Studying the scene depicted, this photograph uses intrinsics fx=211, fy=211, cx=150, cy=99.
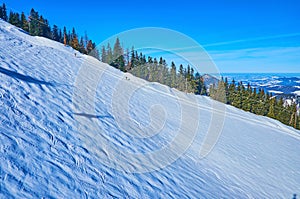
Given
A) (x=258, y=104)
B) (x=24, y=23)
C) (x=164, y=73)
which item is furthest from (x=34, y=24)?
(x=258, y=104)

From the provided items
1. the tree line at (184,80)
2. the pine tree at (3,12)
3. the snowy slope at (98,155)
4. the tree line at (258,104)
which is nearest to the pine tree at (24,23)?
the tree line at (184,80)

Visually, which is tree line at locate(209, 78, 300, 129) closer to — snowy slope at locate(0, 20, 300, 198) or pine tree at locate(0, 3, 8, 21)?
snowy slope at locate(0, 20, 300, 198)

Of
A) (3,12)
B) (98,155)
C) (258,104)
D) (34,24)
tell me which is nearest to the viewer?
(98,155)

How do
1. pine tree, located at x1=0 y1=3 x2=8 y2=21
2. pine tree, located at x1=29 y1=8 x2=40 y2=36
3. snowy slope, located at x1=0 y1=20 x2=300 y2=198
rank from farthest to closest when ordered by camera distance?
1. pine tree, located at x1=0 y1=3 x2=8 y2=21
2. pine tree, located at x1=29 y1=8 x2=40 y2=36
3. snowy slope, located at x1=0 y1=20 x2=300 y2=198

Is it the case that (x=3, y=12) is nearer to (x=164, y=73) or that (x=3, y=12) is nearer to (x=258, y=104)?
(x=164, y=73)

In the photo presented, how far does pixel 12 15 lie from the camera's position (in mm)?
45062

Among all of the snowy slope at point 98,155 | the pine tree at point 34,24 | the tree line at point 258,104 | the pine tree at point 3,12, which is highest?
the pine tree at point 3,12

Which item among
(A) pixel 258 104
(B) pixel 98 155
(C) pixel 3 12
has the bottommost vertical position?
(A) pixel 258 104

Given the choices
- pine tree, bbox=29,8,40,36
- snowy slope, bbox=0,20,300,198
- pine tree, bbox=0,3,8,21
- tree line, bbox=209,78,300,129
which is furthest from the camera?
pine tree, bbox=0,3,8,21

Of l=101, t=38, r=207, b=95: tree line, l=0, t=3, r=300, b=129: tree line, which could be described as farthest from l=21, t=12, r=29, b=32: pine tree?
l=101, t=38, r=207, b=95: tree line

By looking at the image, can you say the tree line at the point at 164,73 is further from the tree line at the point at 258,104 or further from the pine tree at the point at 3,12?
the pine tree at the point at 3,12

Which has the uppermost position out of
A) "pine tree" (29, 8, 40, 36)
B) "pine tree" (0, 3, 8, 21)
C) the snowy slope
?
"pine tree" (0, 3, 8, 21)

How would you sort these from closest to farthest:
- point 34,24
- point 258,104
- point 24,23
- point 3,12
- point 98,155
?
point 98,155 → point 24,23 → point 34,24 → point 258,104 → point 3,12

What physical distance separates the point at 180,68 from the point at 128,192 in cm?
4971
